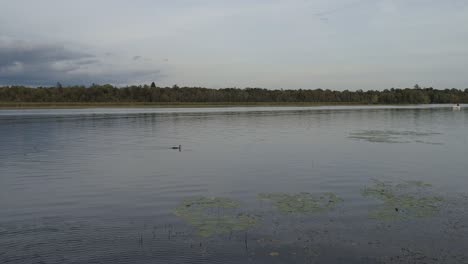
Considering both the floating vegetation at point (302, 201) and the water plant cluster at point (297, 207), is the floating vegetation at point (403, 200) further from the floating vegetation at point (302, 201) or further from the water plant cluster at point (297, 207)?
the floating vegetation at point (302, 201)

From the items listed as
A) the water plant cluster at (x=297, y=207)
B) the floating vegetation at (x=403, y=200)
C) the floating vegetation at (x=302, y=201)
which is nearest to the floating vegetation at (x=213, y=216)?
the water plant cluster at (x=297, y=207)

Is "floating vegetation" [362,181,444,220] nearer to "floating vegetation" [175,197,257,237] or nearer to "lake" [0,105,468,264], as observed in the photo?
"lake" [0,105,468,264]

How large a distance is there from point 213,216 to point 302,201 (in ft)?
12.3

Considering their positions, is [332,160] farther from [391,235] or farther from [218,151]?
[391,235]

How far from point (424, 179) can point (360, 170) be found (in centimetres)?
347

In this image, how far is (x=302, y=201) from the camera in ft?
51.5

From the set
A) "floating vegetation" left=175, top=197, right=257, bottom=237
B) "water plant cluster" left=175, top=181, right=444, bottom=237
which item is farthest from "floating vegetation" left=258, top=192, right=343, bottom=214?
"floating vegetation" left=175, top=197, right=257, bottom=237

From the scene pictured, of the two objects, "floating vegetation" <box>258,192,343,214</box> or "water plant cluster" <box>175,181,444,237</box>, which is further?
"floating vegetation" <box>258,192,343,214</box>

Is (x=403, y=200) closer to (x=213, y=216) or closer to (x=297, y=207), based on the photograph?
(x=297, y=207)

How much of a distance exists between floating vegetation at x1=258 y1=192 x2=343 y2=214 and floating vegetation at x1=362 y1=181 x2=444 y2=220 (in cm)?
155

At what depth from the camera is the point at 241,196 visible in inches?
661

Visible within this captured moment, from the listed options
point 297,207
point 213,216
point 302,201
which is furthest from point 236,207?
point 302,201

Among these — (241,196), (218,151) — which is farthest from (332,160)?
(241,196)

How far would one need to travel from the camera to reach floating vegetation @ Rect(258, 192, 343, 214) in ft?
47.8
